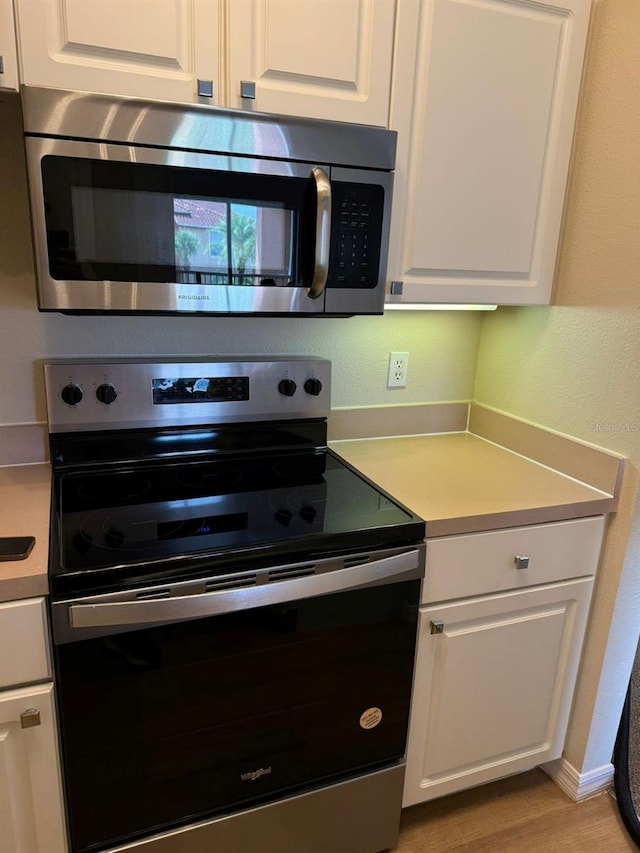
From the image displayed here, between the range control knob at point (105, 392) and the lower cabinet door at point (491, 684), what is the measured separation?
934 mm

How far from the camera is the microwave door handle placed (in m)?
1.29

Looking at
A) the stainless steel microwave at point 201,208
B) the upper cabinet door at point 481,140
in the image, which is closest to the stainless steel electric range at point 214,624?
the stainless steel microwave at point 201,208

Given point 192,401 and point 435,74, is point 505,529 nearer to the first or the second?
point 192,401

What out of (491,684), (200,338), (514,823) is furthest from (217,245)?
(514,823)

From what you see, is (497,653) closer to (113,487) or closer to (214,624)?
(214,624)

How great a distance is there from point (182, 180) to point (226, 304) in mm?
264

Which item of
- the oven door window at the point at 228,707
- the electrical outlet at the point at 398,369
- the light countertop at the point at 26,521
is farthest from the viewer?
the electrical outlet at the point at 398,369

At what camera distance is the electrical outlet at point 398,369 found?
1.92 meters

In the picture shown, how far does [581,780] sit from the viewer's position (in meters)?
1.77

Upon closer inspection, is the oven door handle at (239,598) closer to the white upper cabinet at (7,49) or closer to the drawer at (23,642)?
the drawer at (23,642)

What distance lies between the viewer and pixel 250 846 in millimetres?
1389

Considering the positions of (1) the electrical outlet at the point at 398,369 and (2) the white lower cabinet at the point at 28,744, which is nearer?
(2) the white lower cabinet at the point at 28,744

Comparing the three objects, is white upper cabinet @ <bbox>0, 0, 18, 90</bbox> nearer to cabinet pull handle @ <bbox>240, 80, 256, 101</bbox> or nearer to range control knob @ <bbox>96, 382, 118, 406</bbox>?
cabinet pull handle @ <bbox>240, 80, 256, 101</bbox>

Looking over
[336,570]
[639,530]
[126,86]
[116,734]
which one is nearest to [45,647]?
[116,734]
